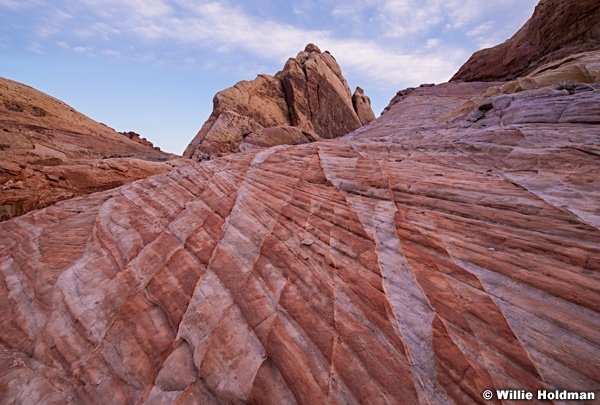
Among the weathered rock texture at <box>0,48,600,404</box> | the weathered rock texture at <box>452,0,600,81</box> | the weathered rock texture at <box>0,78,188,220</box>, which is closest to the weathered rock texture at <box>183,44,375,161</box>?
the weathered rock texture at <box>0,78,188,220</box>

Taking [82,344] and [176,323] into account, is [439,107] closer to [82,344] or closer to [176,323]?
[176,323]

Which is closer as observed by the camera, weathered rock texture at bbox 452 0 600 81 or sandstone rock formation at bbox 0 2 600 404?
sandstone rock formation at bbox 0 2 600 404

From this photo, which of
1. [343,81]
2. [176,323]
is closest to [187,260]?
[176,323]

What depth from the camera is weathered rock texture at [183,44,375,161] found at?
25766 mm

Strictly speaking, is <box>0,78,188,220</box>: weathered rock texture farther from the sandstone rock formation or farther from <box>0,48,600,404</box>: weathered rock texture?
<box>0,48,600,404</box>: weathered rock texture

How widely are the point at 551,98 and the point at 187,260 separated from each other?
449 inches

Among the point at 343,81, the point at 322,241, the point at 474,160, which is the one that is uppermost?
the point at 343,81

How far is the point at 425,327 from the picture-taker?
324 cm

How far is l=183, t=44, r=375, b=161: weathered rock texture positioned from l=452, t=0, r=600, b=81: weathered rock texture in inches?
691
